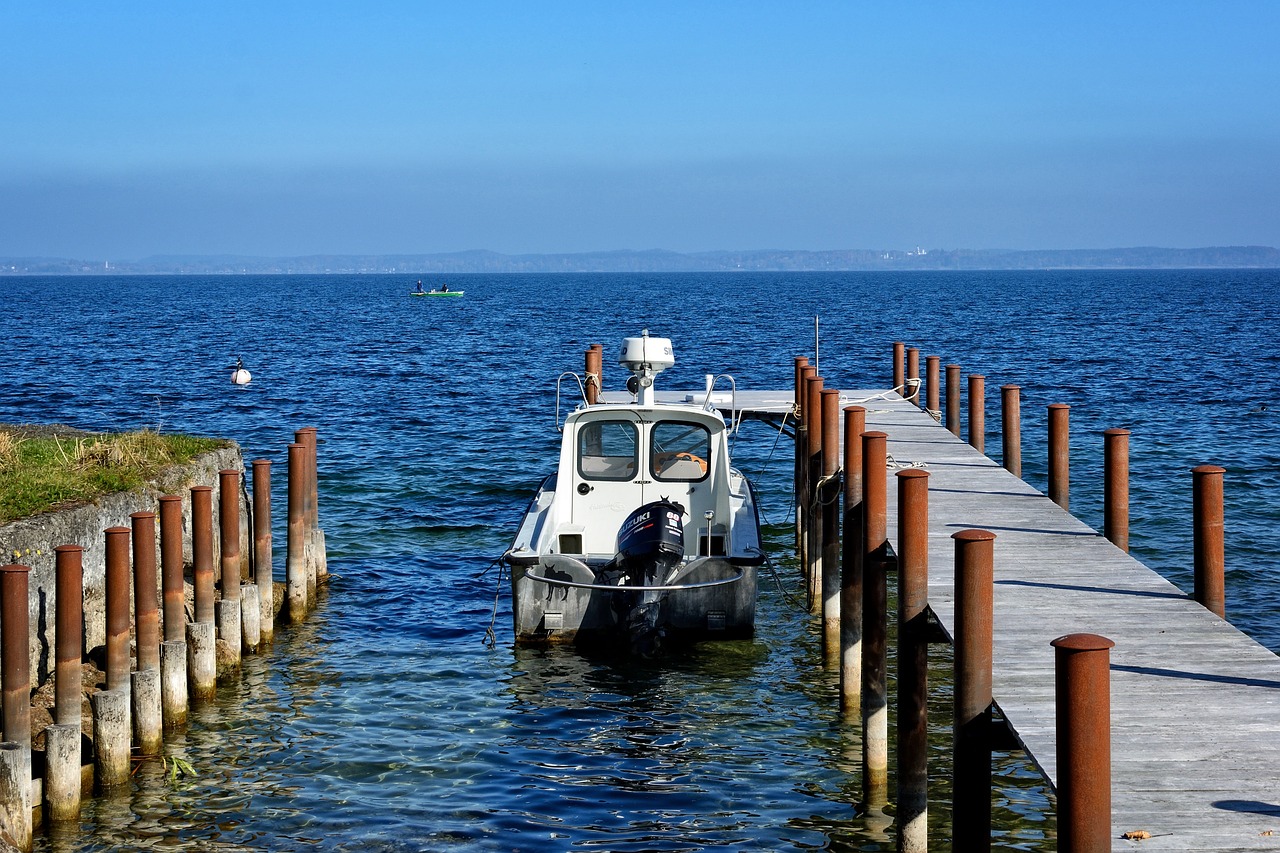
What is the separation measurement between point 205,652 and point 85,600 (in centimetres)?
117

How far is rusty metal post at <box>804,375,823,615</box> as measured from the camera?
1670cm

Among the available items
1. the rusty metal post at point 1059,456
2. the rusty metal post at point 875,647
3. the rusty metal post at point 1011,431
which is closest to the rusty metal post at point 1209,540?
the rusty metal post at point 875,647

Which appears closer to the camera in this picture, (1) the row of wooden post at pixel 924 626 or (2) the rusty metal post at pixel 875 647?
(1) the row of wooden post at pixel 924 626

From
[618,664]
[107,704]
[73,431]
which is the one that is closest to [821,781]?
A: [618,664]

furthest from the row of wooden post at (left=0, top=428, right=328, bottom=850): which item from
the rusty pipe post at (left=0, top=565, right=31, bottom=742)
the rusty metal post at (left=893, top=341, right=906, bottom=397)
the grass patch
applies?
the rusty metal post at (left=893, top=341, right=906, bottom=397)

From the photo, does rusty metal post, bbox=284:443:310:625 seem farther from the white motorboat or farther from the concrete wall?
the white motorboat

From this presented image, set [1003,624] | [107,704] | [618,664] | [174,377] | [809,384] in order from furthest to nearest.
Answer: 1. [174,377]
2. [809,384]
3. [618,664]
4. [107,704]
5. [1003,624]

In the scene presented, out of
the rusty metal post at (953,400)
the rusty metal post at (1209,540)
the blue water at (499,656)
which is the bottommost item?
the blue water at (499,656)

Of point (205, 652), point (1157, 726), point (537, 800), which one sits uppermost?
point (1157, 726)

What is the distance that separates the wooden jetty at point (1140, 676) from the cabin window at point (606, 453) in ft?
13.2

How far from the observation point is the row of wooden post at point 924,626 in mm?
5645

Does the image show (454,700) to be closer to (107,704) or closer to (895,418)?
(107,704)

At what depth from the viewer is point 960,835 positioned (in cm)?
728

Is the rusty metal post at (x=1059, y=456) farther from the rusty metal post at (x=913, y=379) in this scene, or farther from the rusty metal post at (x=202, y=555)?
the rusty metal post at (x=202, y=555)
